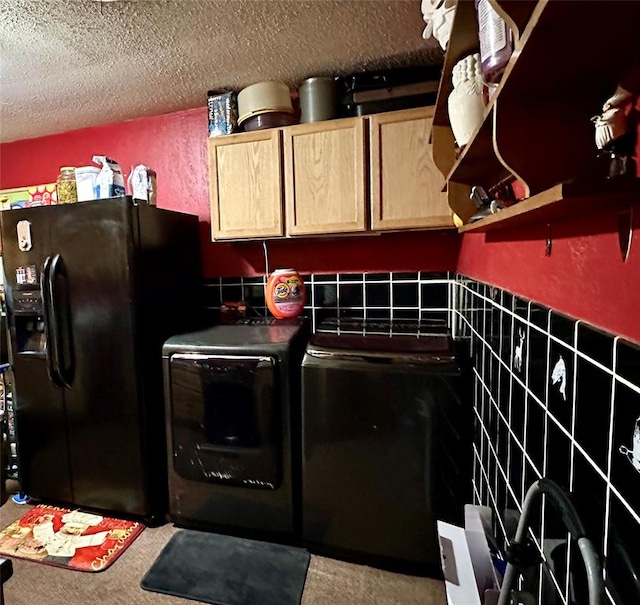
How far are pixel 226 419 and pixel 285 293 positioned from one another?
75 centimetres

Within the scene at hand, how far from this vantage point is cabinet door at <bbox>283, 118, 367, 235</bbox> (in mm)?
1949

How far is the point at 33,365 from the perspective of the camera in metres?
2.09

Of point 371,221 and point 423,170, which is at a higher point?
point 423,170

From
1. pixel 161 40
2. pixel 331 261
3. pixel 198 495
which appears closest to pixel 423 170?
pixel 331 261

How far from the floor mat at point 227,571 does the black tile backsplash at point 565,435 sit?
937 mm

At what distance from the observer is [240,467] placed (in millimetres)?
1795

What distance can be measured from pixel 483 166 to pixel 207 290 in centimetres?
196

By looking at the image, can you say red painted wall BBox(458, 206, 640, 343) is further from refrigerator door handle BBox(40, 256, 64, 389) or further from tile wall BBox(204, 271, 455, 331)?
refrigerator door handle BBox(40, 256, 64, 389)

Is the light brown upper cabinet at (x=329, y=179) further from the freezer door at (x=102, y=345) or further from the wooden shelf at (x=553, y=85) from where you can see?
the wooden shelf at (x=553, y=85)

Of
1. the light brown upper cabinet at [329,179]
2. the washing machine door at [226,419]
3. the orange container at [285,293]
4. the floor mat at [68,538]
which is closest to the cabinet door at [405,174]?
the light brown upper cabinet at [329,179]

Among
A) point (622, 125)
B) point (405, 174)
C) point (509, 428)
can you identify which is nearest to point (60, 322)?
point (405, 174)

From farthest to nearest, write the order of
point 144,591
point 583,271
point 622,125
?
1. point 144,591
2. point 583,271
3. point 622,125

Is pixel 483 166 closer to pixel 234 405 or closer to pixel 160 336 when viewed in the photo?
pixel 234 405

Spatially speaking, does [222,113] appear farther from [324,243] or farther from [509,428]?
[509,428]
